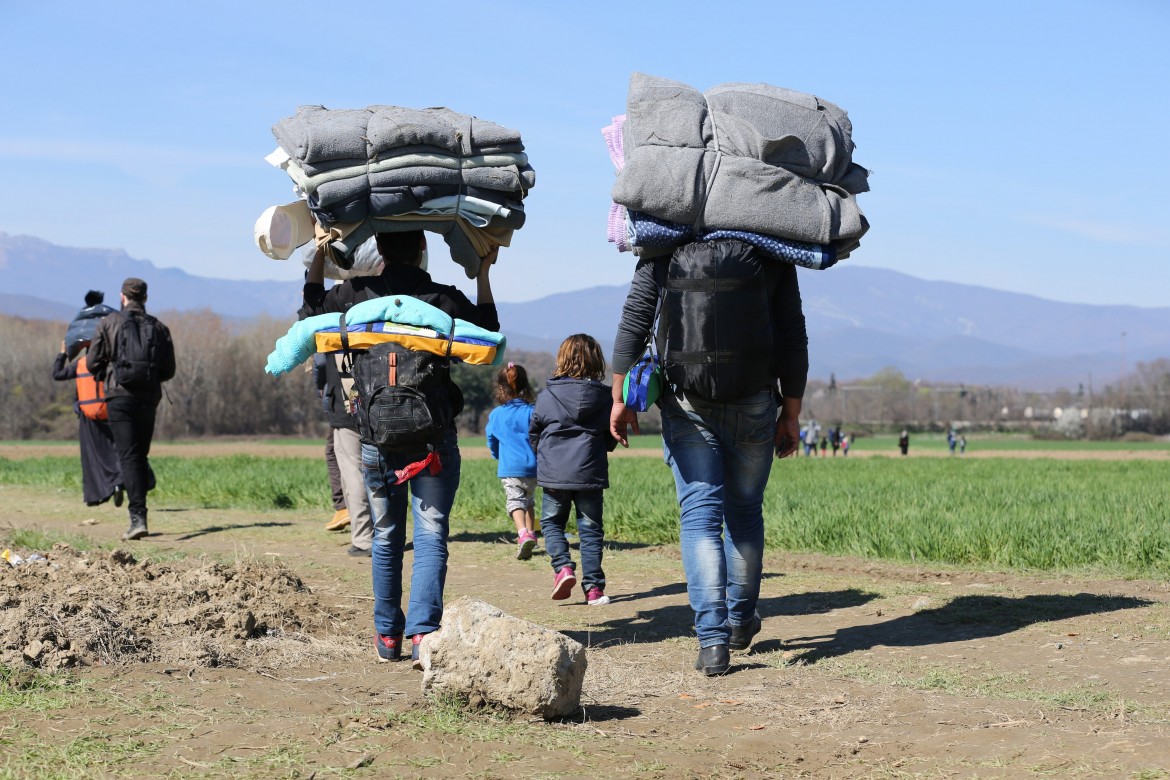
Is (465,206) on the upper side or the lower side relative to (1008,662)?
upper

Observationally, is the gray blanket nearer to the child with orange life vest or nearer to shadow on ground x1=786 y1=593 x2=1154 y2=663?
shadow on ground x1=786 y1=593 x2=1154 y2=663

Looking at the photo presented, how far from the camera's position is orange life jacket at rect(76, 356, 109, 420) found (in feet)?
37.0

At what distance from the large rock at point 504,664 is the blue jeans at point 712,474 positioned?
1.07 metres

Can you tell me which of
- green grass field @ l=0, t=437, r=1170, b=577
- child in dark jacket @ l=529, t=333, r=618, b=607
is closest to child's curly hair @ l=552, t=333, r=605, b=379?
child in dark jacket @ l=529, t=333, r=618, b=607

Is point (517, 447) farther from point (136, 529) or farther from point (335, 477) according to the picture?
point (136, 529)

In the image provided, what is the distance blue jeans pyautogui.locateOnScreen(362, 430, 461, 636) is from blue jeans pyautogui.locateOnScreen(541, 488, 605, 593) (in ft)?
6.51

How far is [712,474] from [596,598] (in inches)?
90.8

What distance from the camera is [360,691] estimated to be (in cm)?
473

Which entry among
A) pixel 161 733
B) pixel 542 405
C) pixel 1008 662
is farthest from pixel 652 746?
pixel 542 405

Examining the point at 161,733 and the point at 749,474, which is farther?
the point at 749,474

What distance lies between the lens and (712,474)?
5281 mm

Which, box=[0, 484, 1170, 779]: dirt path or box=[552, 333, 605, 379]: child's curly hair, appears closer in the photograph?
box=[0, 484, 1170, 779]: dirt path

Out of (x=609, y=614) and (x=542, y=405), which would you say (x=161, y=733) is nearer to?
(x=609, y=614)

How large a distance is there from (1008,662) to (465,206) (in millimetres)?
3206
